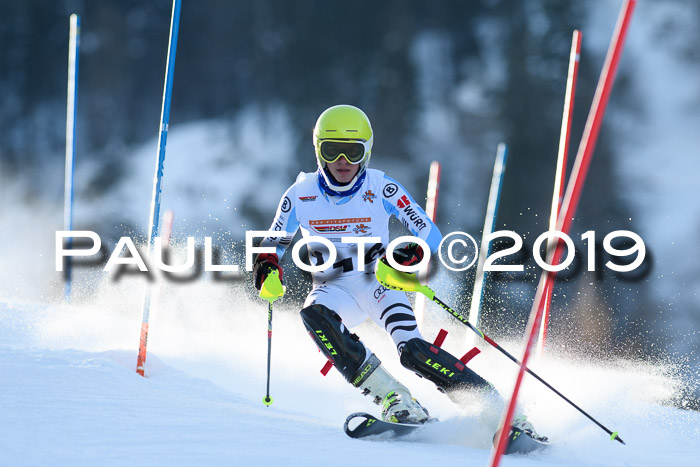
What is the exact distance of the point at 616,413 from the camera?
4602 millimetres

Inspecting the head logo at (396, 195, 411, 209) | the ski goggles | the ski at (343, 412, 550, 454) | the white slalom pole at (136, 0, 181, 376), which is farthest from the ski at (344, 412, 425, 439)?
the white slalom pole at (136, 0, 181, 376)

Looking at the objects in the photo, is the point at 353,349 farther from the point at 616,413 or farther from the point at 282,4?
the point at 282,4

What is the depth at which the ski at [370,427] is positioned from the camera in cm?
280

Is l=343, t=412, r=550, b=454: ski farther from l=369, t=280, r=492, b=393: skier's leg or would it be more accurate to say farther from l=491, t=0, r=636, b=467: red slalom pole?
l=491, t=0, r=636, b=467: red slalom pole

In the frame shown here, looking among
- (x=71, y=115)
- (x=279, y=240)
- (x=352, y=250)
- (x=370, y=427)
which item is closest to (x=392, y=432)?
(x=370, y=427)

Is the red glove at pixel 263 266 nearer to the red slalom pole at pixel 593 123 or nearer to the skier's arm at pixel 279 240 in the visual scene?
the skier's arm at pixel 279 240

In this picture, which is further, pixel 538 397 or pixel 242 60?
pixel 242 60

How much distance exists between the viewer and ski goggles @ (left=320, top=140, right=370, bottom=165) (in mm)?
3361

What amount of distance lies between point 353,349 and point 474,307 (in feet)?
11.0

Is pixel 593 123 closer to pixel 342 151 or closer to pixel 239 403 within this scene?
pixel 342 151

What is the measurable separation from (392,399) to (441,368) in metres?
0.27

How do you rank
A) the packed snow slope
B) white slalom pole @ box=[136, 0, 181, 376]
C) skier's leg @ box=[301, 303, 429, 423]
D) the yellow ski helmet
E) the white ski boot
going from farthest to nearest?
white slalom pole @ box=[136, 0, 181, 376] < the yellow ski helmet < skier's leg @ box=[301, 303, 429, 423] < the white ski boot < the packed snow slope

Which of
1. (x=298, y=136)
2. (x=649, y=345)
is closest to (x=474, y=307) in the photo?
(x=649, y=345)

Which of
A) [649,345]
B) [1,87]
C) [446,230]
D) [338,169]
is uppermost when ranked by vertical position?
[1,87]
